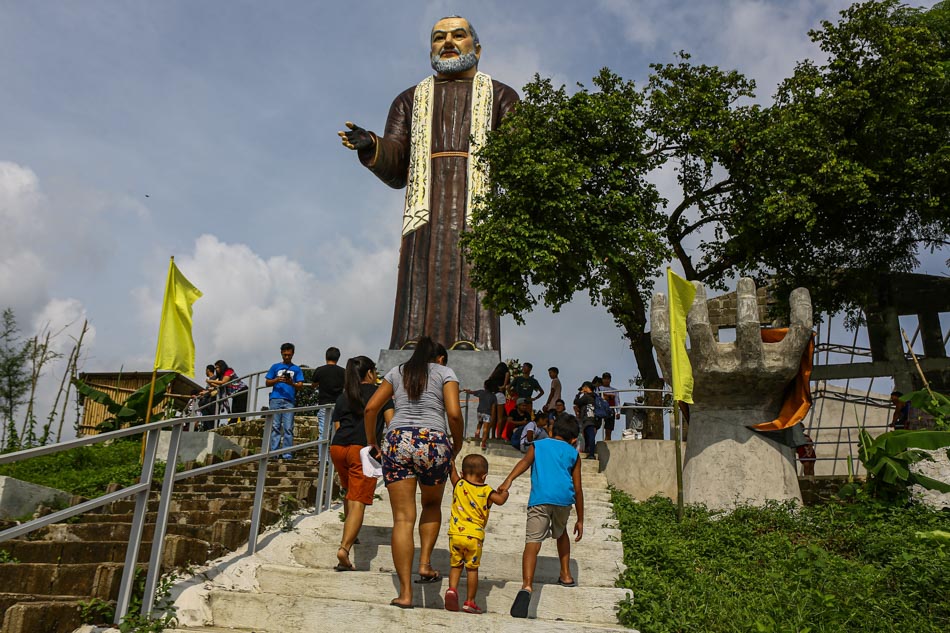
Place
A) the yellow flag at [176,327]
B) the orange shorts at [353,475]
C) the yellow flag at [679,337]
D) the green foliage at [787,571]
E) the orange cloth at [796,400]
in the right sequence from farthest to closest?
the orange cloth at [796,400] → the yellow flag at [679,337] → the yellow flag at [176,327] → the orange shorts at [353,475] → the green foliage at [787,571]

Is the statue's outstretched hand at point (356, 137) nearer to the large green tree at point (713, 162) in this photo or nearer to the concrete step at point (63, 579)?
the large green tree at point (713, 162)

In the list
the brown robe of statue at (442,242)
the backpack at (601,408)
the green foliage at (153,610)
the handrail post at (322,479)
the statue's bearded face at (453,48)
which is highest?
the statue's bearded face at (453,48)

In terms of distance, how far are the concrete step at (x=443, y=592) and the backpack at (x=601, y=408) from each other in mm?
6871

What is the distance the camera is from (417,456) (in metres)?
4.94

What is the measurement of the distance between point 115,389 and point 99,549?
1090cm

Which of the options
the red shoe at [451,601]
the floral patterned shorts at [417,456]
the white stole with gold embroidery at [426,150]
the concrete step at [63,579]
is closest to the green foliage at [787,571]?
the red shoe at [451,601]

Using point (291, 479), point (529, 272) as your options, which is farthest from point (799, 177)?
point (291, 479)

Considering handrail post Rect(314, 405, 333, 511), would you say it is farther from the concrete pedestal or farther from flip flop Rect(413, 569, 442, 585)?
the concrete pedestal

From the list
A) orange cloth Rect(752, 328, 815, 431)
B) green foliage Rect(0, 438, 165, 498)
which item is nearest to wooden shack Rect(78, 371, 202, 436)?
green foliage Rect(0, 438, 165, 498)

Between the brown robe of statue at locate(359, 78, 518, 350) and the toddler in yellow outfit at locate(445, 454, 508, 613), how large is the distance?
29.6 ft

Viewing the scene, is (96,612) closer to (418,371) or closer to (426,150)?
(418,371)

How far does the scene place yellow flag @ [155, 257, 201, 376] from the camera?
7664 mm

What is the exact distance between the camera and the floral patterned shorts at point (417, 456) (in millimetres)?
4957

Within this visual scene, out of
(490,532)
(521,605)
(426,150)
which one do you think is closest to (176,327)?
(490,532)
